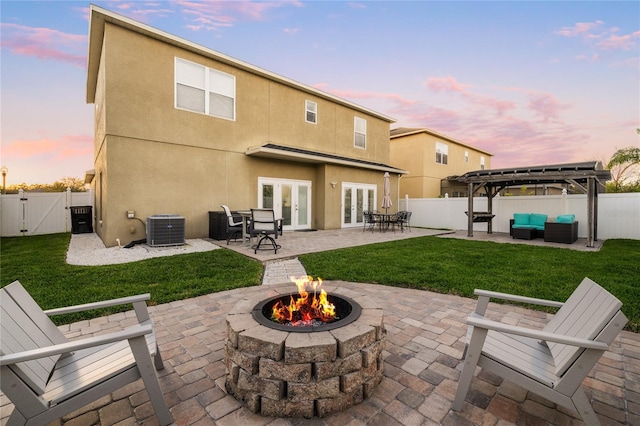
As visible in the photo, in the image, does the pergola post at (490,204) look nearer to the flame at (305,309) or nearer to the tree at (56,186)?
the flame at (305,309)

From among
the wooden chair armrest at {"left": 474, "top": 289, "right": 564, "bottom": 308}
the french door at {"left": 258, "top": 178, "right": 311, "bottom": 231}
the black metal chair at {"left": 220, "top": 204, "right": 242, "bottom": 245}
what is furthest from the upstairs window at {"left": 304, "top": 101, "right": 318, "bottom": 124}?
the wooden chair armrest at {"left": 474, "top": 289, "right": 564, "bottom": 308}

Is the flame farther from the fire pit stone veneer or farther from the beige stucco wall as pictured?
the beige stucco wall

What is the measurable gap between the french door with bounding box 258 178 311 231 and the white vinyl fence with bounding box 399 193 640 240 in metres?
7.50

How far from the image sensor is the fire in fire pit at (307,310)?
2.37 m

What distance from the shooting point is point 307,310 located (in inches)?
105

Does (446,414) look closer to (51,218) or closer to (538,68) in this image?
(538,68)

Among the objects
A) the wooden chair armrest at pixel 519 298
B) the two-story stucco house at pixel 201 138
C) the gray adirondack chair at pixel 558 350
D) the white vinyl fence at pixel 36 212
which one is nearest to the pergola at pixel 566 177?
the two-story stucco house at pixel 201 138

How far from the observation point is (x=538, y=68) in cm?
1134

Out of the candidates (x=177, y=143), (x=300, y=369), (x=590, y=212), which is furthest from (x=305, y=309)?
(x=590, y=212)

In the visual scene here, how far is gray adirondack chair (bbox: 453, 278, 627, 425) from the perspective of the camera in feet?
5.49

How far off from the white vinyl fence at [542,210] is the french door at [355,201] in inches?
119

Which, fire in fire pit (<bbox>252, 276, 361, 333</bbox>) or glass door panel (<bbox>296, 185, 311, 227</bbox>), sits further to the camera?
glass door panel (<bbox>296, 185, 311, 227</bbox>)

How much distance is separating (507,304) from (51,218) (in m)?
18.3

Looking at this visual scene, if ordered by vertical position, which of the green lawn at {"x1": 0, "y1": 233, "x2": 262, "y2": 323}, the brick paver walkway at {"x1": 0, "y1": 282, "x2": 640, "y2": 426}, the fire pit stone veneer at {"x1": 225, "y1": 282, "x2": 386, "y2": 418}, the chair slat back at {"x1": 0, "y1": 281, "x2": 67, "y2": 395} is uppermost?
the chair slat back at {"x1": 0, "y1": 281, "x2": 67, "y2": 395}
